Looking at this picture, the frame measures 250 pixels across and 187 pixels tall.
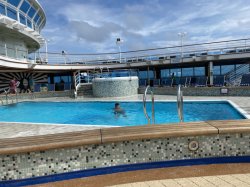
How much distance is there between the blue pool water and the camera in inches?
339

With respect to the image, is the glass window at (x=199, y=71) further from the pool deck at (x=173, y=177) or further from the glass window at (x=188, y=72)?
the pool deck at (x=173, y=177)

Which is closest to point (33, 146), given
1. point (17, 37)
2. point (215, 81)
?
point (215, 81)

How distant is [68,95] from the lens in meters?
17.9

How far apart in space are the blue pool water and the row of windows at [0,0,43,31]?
8.08 m

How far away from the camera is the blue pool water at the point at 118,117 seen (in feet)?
28.2

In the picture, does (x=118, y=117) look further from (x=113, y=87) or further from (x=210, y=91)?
(x=210, y=91)

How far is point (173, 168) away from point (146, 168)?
1.16ft

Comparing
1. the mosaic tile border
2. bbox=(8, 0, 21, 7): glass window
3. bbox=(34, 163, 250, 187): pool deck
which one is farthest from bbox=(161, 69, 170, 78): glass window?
bbox=(34, 163, 250, 187): pool deck

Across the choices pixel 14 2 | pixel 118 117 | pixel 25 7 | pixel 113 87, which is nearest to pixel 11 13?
pixel 14 2

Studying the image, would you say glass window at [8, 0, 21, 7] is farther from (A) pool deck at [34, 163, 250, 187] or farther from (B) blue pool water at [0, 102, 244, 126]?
(A) pool deck at [34, 163, 250, 187]

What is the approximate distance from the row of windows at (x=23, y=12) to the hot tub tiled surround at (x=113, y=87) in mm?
8958

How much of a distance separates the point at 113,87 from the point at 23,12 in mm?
11601

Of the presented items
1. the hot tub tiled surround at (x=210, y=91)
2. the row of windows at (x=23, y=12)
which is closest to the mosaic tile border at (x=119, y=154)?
the hot tub tiled surround at (x=210, y=91)

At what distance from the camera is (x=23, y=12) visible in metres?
18.7
